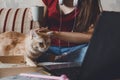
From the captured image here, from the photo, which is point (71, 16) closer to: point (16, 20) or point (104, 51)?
point (16, 20)

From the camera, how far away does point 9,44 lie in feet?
5.74

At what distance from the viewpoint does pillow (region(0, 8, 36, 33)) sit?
2160mm

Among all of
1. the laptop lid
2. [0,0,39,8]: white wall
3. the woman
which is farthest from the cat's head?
[0,0,39,8]: white wall

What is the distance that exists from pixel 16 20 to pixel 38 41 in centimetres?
126

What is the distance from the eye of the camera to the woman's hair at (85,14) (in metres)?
1.64

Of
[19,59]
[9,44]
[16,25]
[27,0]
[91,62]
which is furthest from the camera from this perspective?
[27,0]

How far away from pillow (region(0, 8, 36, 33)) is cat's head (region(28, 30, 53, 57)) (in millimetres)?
1137

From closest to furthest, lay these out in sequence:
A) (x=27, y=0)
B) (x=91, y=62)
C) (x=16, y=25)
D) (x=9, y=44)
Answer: (x=91, y=62), (x=9, y=44), (x=16, y=25), (x=27, y=0)

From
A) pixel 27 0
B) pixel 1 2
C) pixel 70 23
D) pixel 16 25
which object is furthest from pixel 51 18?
pixel 1 2

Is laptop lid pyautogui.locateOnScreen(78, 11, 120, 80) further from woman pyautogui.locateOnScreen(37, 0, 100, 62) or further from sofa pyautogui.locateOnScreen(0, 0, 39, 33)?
sofa pyautogui.locateOnScreen(0, 0, 39, 33)

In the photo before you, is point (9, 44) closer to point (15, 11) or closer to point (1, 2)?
point (15, 11)

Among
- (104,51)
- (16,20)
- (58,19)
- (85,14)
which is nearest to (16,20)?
(16,20)

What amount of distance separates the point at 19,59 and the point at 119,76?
45 cm

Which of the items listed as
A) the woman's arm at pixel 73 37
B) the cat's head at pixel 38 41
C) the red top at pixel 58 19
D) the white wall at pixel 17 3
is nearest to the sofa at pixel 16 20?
the white wall at pixel 17 3
